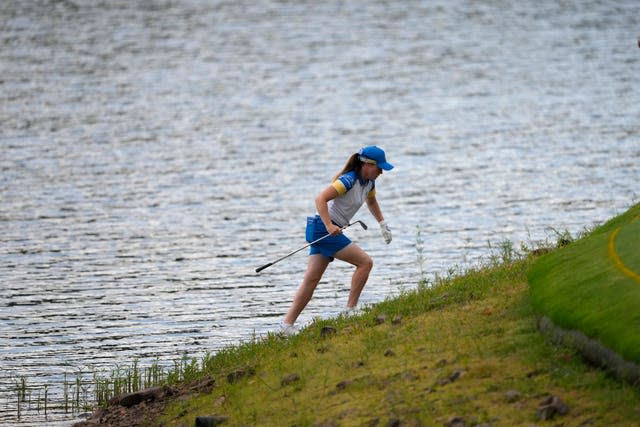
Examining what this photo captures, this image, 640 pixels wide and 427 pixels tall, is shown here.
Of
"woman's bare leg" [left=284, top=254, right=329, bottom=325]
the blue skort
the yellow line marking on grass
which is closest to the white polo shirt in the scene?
the blue skort

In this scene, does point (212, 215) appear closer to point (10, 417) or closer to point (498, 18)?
point (10, 417)

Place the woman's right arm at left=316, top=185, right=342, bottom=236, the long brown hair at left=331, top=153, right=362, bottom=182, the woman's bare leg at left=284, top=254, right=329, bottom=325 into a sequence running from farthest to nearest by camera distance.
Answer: the woman's bare leg at left=284, top=254, right=329, bottom=325 → the long brown hair at left=331, top=153, right=362, bottom=182 → the woman's right arm at left=316, top=185, right=342, bottom=236

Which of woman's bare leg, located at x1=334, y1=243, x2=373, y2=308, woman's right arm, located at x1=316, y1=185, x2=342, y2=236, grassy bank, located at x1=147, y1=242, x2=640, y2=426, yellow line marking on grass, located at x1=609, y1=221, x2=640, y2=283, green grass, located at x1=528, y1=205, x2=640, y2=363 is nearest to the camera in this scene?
grassy bank, located at x1=147, y1=242, x2=640, y2=426

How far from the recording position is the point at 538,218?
1136 inches

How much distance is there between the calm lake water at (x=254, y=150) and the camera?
22.9m

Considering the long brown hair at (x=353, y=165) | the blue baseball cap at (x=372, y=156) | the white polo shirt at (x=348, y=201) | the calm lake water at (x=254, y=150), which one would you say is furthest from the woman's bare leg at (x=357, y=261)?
the calm lake water at (x=254, y=150)

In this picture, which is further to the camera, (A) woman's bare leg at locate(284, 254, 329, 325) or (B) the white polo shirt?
(A) woman's bare leg at locate(284, 254, 329, 325)

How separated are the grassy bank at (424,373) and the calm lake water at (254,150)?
3587 mm

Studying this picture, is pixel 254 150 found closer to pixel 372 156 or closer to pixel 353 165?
pixel 353 165

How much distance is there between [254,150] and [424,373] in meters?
27.6

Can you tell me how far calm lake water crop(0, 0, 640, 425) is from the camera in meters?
22.9

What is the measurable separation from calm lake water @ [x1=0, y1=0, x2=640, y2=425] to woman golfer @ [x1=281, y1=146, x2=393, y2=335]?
3.52m

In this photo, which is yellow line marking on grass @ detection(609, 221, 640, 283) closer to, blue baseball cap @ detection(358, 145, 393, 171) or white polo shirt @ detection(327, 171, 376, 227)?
blue baseball cap @ detection(358, 145, 393, 171)

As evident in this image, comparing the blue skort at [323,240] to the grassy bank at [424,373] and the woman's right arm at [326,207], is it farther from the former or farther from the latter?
the grassy bank at [424,373]
